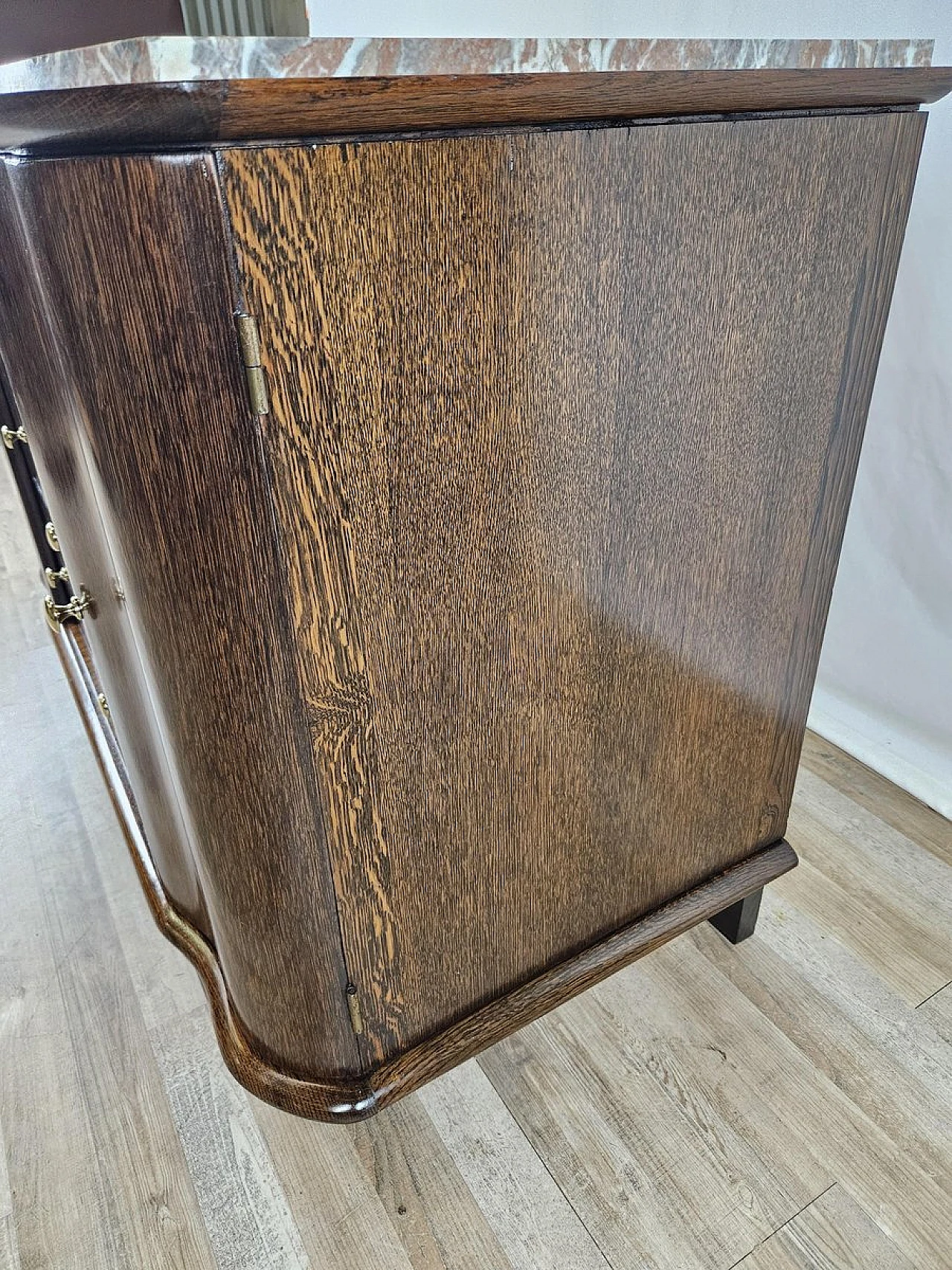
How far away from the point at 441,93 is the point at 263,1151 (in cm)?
88

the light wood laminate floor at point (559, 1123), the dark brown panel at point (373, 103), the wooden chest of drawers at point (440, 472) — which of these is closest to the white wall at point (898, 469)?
the light wood laminate floor at point (559, 1123)

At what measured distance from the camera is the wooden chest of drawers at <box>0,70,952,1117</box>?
0.42 metres

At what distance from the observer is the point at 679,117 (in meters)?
0.49

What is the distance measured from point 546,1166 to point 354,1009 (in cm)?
30

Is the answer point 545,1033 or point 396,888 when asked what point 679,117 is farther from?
point 545,1033

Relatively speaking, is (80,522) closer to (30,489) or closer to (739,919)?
(30,489)

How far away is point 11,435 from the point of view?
1.11 meters

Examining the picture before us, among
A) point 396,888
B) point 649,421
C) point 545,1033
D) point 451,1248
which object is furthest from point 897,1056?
point 649,421

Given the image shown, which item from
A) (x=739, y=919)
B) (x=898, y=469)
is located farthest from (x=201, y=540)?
(x=898, y=469)

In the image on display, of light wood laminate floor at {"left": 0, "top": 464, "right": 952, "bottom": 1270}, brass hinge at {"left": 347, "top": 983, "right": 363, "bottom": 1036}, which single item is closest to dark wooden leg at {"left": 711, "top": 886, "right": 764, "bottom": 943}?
light wood laminate floor at {"left": 0, "top": 464, "right": 952, "bottom": 1270}

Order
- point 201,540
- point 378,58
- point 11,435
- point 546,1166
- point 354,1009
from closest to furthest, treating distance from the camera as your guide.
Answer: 1. point 378,58
2. point 201,540
3. point 354,1009
4. point 546,1166
5. point 11,435

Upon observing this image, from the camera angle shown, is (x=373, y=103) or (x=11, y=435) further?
(x=11, y=435)

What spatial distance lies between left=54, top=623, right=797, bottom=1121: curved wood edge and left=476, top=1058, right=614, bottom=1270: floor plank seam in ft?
0.47

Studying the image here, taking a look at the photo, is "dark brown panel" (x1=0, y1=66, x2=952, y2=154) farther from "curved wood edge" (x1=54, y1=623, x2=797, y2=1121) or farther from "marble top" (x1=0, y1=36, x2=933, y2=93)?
"curved wood edge" (x1=54, y1=623, x2=797, y2=1121)
